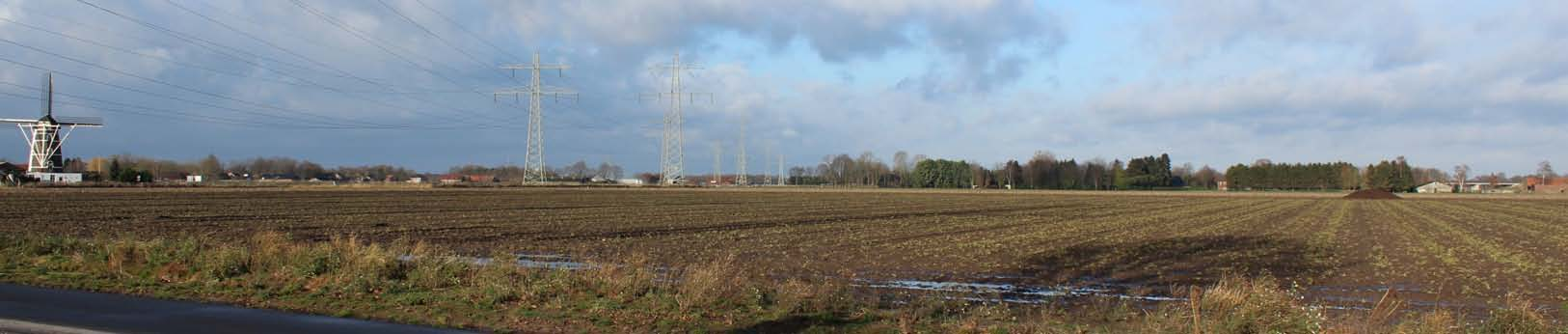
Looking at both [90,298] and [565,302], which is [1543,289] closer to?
[565,302]

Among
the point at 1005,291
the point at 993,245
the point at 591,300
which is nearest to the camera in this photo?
the point at 591,300

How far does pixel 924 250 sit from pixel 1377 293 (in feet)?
37.3

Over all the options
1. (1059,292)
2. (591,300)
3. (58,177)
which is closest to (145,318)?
(591,300)

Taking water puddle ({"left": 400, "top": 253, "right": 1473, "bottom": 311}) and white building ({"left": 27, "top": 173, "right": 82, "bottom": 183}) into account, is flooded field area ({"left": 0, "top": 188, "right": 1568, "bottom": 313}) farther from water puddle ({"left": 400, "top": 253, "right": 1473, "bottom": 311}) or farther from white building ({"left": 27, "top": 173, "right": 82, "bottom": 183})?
white building ({"left": 27, "top": 173, "right": 82, "bottom": 183})

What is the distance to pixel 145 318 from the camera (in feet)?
35.3

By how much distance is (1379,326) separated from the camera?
35.0 feet

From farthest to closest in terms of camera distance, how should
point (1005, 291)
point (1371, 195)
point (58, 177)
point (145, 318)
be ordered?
point (1371, 195) < point (58, 177) < point (1005, 291) < point (145, 318)

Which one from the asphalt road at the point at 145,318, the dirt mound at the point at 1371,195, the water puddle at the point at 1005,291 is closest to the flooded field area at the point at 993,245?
the water puddle at the point at 1005,291

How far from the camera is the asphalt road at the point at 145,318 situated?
10.0 meters

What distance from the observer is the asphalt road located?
32.9ft

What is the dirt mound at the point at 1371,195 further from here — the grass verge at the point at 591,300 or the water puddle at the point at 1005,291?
the grass verge at the point at 591,300

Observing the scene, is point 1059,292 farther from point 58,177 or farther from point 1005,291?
point 58,177

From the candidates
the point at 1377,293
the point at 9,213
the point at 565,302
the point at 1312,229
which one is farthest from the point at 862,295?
the point at 9,213

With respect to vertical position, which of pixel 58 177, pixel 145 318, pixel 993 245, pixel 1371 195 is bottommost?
pixel 993 245
